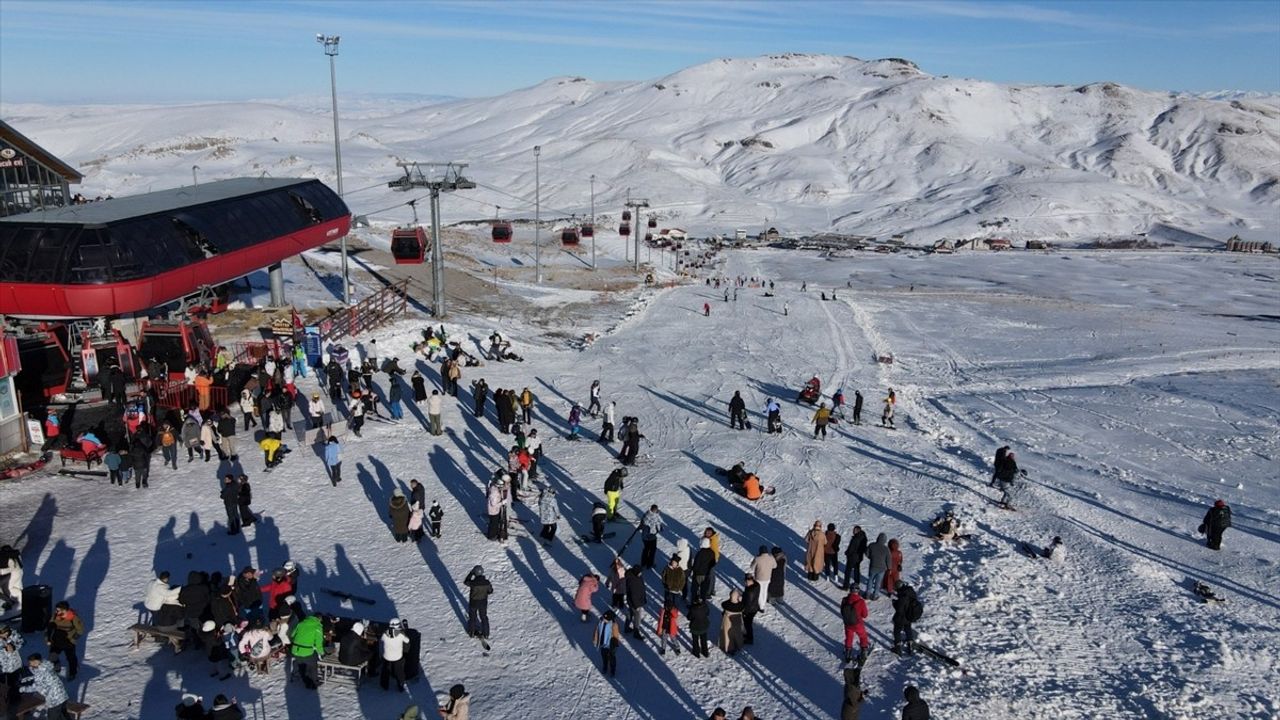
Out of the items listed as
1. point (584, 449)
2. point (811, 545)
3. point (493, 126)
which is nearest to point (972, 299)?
point (584, 449)

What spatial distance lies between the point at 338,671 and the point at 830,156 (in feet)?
506

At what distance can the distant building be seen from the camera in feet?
110

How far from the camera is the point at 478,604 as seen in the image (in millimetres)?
12055

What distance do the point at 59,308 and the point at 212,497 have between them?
957 cm

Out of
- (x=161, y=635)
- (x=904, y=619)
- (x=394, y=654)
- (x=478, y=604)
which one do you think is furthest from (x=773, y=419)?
(x=161, y=635)

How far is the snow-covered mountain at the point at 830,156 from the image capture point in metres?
117

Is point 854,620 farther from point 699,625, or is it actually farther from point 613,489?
point 613,489

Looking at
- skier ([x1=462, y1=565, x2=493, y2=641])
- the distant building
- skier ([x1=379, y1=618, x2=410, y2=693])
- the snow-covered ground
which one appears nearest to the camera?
skier ([x1=379, y1=618, x2=410, y2=693])

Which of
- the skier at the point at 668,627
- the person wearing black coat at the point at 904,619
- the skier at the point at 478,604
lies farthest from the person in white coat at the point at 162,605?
the person wearing black coat at the point at 904,619

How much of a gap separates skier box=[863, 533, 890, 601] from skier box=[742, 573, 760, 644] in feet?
7.87

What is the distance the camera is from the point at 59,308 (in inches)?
870

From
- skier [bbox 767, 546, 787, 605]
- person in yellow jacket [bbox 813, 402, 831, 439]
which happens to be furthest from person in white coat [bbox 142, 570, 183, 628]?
person in yellow jacket [bbox 813, 402, 831, 439]

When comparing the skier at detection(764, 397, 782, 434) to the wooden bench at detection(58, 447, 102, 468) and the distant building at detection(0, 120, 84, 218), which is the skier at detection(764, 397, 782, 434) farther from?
the distant building at detection(0, 120, 84, 218)

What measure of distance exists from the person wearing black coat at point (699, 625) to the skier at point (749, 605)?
0.74 metres
